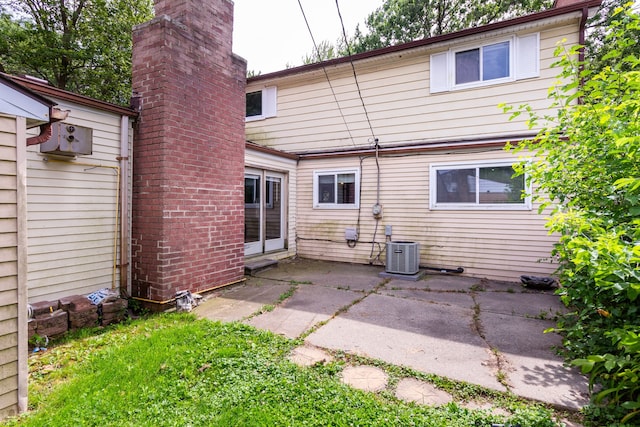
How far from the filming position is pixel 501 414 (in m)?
2.21

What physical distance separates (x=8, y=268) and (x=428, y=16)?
20032mm

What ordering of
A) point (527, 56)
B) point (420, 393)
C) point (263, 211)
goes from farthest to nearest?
point (263, 211) < point (527, 56) < point (420, 393)

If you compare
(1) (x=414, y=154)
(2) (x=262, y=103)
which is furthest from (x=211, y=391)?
(2) (x=262, y=103)

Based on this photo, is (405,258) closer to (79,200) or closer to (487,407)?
(487,407)

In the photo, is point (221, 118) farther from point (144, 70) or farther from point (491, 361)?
point (491, 361)

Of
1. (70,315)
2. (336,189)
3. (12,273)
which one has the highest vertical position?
(336,189)

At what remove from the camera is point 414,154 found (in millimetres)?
7312

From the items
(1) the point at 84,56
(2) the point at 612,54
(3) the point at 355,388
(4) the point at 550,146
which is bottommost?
(3) the point at 355,388

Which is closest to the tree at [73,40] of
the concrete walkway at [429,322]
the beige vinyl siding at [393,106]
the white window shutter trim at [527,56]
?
the beige vinyl siding at [393,106]

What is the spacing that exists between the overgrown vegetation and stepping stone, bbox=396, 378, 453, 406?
97cm

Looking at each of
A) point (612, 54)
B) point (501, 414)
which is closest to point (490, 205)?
point (612, 54)

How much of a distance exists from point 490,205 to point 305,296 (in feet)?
14.5

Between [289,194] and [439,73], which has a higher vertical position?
[439,73]

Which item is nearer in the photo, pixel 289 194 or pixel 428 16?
pixel 289 194
